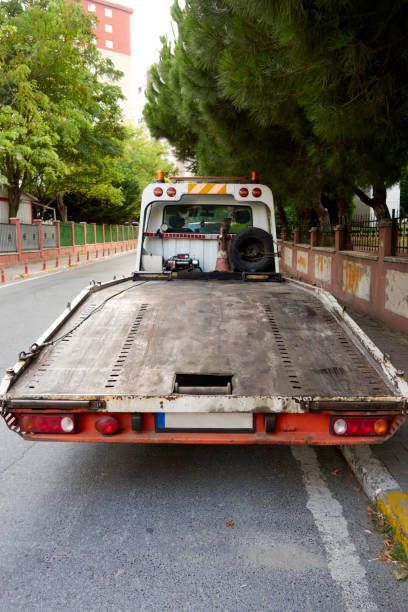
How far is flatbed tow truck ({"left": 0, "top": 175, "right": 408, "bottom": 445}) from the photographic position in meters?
3.23

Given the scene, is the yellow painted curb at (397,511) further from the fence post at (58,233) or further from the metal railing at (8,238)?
the fence post at (58,233)

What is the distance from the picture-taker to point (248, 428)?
3289mm

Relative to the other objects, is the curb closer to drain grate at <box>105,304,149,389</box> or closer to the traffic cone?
drain grate at <box>105,304,149,389</box>

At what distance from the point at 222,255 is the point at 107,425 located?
4.43 meters

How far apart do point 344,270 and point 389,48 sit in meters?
7.86

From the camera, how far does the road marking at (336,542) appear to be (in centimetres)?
264

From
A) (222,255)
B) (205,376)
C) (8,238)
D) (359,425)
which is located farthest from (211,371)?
(8,238)

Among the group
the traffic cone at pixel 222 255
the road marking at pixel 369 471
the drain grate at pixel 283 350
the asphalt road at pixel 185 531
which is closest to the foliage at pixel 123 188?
the traffic cone at pixel 222 255

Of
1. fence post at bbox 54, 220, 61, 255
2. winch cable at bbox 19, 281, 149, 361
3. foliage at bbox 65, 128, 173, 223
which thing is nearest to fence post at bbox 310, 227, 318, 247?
winch cable at bbox 19, 281, 149, 361

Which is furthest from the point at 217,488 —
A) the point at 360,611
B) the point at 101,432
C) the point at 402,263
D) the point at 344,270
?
the point at 344,270

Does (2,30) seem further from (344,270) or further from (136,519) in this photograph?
(136,519)

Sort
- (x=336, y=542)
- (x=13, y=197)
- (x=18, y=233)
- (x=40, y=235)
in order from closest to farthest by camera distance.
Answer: (x=336, y=542)
(x=18, y=233)
(x=13, y=197)
(x=40, y=235)

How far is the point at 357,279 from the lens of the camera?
36.7 ft

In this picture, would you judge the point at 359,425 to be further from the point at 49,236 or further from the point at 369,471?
the point at 49,236
